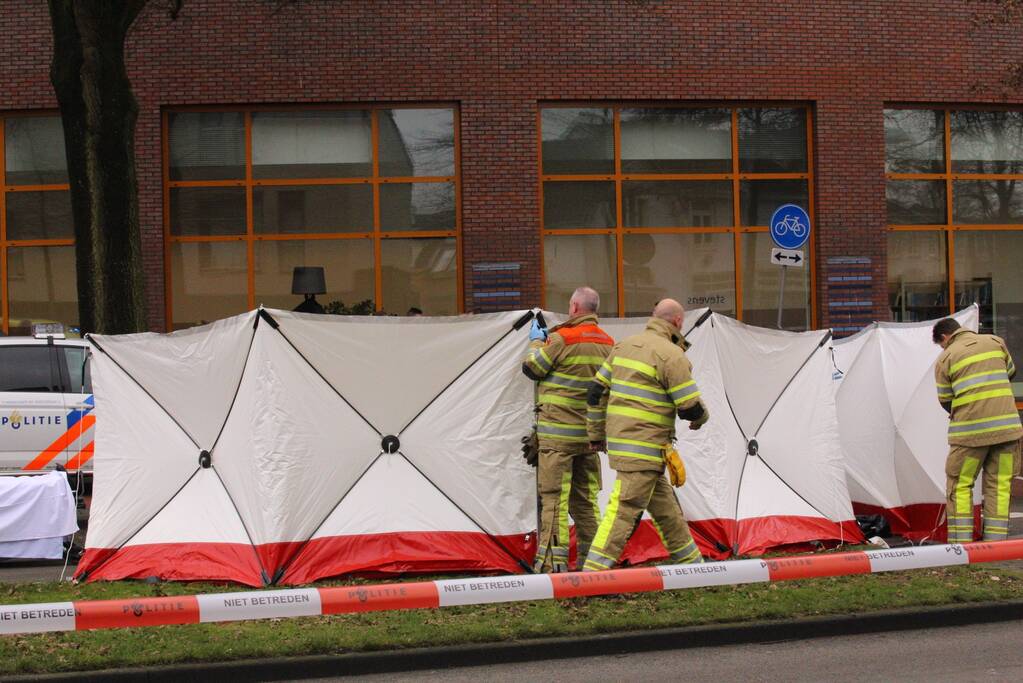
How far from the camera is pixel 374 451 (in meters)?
9.24

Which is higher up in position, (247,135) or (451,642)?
(247,135)

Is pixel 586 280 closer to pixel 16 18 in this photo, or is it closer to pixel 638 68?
pixel 638 68

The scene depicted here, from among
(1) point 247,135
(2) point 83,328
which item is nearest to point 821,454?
(2) point 83,328

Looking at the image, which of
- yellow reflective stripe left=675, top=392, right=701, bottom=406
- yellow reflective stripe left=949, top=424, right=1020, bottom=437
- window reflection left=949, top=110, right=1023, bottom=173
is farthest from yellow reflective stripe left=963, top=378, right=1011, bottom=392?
window reflection left=949, top=110, right=1023, bottom=173

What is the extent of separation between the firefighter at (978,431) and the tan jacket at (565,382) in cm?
307

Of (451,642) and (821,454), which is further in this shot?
(821,454)

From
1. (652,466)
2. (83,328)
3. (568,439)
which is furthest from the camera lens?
(83,328)

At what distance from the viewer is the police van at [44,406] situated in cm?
1332

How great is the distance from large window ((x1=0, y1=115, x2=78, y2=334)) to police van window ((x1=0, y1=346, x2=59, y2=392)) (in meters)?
4.66

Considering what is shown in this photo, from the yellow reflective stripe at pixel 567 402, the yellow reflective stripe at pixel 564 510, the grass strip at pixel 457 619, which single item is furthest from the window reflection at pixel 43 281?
the yellow reflective stripe at pixel 564 510

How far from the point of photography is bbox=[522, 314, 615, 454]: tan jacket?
8812 millimetres

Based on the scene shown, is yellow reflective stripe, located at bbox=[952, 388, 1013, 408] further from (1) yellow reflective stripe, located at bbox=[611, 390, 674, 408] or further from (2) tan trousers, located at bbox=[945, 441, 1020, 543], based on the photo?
(1) yellow reflective stripe, located at bbox=[611, 390, 674, 408]

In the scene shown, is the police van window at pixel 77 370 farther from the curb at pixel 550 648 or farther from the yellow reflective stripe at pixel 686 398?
the yellow reflective stripe at pixel 686 398

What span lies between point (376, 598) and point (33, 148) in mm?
13539
